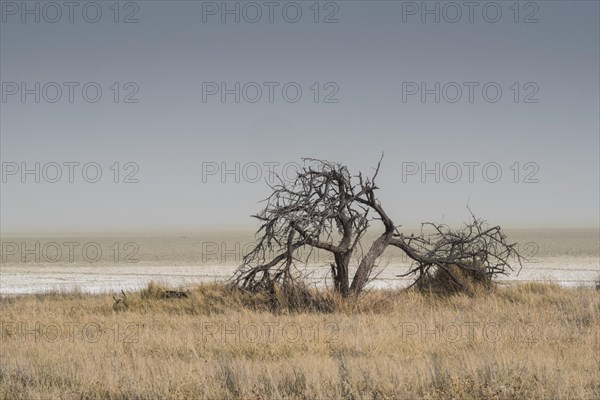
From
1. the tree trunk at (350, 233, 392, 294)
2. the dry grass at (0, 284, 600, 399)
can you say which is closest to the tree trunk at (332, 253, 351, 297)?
the tree trunk at (350, 233, 392, 294)

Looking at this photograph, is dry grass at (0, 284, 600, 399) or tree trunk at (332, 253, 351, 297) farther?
tree trunk at (332, 253, 351, 297)

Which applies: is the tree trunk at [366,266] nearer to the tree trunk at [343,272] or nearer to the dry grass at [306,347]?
the tree trunk at [343,272]

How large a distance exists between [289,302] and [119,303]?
363cm

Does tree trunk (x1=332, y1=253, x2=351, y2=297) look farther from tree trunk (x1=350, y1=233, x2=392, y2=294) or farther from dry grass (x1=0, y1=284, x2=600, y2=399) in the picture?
dry grass (x1=0, y1=284, x2=600, y2=399)

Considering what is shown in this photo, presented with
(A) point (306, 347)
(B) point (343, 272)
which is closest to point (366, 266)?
(B) point (343, 272)

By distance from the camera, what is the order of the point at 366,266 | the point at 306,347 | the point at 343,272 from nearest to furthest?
the point at 306,347, the point at 343,272, the point at 366,266

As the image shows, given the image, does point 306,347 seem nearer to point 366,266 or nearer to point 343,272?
point 343,272

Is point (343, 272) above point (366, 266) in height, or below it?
below

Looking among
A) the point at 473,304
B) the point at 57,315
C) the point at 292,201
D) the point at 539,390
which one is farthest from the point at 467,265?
the point at 539,390

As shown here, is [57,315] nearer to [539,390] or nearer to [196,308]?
[196,308]

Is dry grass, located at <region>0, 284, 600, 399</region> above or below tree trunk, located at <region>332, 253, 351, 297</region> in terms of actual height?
below

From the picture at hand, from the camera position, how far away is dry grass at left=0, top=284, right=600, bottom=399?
7281 millimetres

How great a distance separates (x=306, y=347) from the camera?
9.59m

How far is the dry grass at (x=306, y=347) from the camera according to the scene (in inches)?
287
